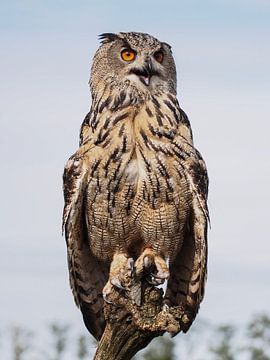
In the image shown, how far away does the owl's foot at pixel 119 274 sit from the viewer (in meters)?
6.73

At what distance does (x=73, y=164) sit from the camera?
7.21 m

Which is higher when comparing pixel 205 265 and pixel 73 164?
pixel 73 164

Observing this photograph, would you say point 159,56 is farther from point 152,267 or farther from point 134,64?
point 152,267

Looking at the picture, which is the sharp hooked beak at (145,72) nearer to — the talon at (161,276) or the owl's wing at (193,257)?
the owl's wing at (193,257)

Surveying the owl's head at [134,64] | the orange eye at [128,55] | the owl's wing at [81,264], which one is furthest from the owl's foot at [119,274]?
the orange eye at [128,55]

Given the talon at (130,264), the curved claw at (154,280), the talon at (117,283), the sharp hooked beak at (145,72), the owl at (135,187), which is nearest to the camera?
the talon at (117,283)

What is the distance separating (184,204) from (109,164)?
557mm

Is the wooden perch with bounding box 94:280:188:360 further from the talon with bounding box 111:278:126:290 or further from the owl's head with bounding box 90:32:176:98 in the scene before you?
the owl's head with bounding box 90:32:176:98

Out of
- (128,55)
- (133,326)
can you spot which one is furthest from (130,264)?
(128,55)

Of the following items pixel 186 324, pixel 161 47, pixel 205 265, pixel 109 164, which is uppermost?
pixel 161 47

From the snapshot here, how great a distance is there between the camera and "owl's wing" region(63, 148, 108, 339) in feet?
23.7

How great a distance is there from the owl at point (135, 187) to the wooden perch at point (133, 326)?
0.30m

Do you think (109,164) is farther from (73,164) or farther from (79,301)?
Result: (79,301)

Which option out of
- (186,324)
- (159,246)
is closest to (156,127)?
(159,246)
